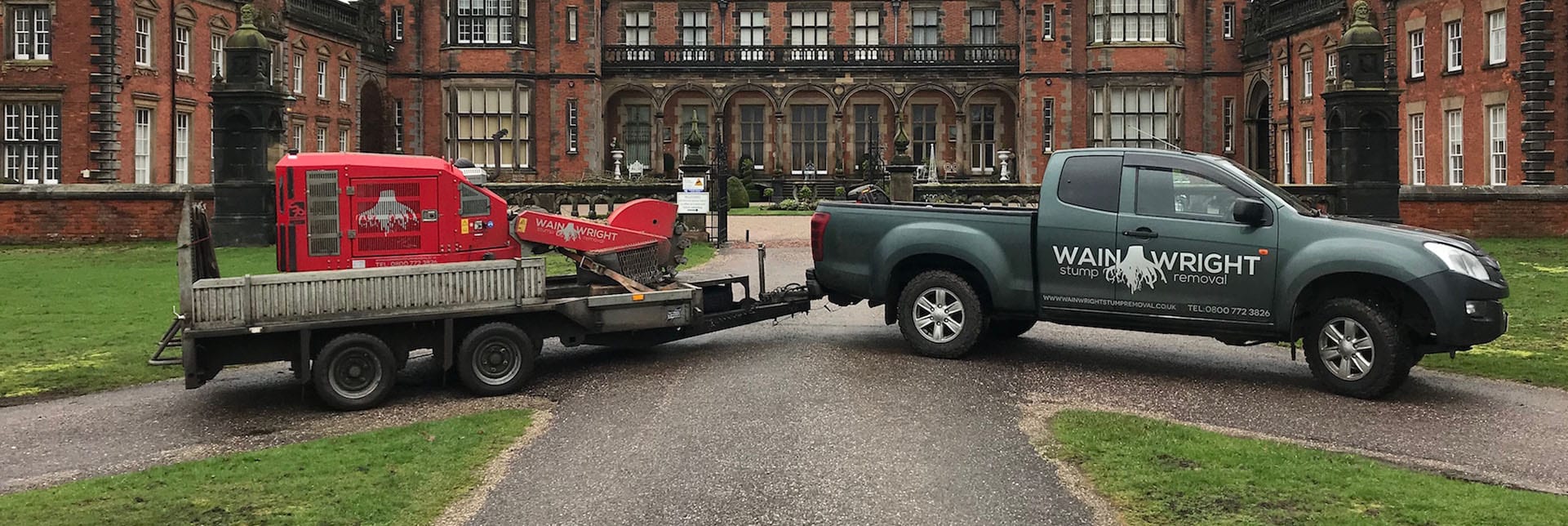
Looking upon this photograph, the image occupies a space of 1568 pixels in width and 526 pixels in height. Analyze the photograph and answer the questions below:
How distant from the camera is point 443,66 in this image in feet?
139

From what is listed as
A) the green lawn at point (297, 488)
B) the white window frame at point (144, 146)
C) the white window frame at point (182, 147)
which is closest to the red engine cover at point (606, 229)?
the green lawn at point (297, 488)

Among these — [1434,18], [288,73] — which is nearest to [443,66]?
[288,73]

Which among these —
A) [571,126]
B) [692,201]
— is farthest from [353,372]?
[571,126]

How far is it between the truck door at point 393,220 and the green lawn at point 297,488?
2191mm

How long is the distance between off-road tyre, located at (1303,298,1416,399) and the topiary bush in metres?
30.1

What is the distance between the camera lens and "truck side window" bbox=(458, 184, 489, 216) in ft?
33.6

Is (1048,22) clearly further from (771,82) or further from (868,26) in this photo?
(771,82)

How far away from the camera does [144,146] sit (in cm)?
3042

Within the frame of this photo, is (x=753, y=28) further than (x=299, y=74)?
Yes

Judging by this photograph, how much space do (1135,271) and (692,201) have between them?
1494 centimetres

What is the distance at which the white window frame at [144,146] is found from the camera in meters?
30.2

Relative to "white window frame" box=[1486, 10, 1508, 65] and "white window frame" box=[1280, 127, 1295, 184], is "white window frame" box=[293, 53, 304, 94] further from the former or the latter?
"white window frame" box=[1486, 10, 1508, 65]

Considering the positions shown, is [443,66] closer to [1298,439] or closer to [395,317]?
[395,317]

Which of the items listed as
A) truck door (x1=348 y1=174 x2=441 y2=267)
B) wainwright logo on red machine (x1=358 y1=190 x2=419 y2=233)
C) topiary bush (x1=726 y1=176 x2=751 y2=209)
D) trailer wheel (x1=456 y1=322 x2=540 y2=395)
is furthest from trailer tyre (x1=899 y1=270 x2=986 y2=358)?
topiary bush (x1=726 y1=176 x2=751 y2=209)
